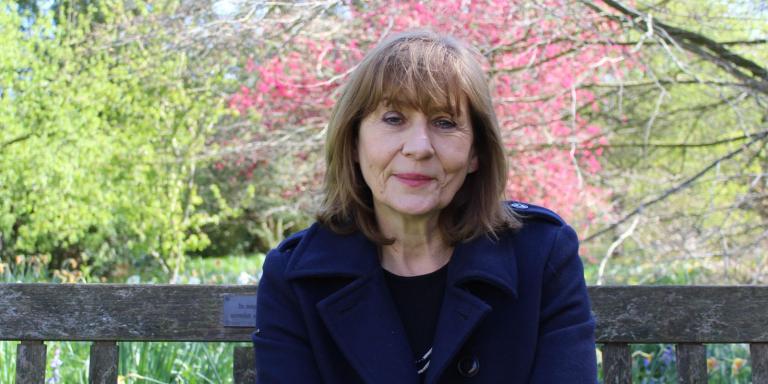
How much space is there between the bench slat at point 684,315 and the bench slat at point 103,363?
4.10 feet

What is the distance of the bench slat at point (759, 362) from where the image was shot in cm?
219

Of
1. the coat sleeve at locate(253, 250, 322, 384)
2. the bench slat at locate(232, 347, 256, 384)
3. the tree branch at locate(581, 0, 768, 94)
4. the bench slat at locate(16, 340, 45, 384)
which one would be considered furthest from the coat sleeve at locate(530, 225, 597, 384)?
the tree branch at locate(581, 0, 768, 94)

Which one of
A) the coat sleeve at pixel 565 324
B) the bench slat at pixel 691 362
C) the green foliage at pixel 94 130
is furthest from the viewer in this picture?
the green foliage at pixel 94 130

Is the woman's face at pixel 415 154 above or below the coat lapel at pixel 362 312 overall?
above

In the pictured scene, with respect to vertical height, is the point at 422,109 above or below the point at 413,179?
above

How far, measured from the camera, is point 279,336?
1.98m

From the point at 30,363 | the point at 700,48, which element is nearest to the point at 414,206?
the point at 30,363

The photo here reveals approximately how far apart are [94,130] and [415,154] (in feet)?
22.6

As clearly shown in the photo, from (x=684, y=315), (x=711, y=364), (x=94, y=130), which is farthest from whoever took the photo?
(x=94, y=130)

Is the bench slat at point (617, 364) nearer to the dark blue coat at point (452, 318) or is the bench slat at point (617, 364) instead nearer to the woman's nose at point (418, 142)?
the dark blue coat at point (452, 318)

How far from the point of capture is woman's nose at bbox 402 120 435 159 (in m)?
1.92

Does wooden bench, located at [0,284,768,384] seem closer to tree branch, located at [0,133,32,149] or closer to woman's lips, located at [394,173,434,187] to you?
woman's lips, located at [394,173,434,187]

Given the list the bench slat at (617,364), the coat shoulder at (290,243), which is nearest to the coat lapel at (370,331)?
the coat shoulder at (290,243)

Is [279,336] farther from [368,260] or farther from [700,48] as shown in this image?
[700,48]
